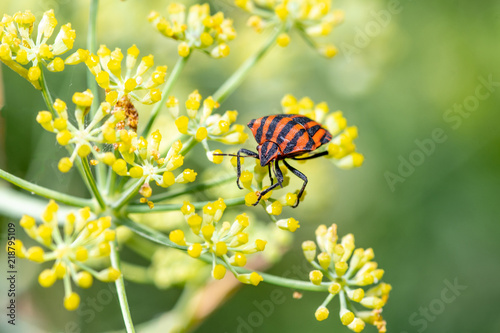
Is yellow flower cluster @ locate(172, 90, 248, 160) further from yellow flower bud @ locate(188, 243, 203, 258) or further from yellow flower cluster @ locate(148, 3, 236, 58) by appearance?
yellow flower bud @ locate(188, 243, 203, 258)

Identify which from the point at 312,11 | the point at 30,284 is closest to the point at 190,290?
the point at 30,284

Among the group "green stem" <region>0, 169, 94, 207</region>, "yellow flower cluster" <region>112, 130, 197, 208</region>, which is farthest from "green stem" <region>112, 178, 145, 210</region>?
"green stem" <region>0, 169, 94, 207</region>

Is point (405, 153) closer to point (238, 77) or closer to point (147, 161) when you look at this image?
point (238, 77)

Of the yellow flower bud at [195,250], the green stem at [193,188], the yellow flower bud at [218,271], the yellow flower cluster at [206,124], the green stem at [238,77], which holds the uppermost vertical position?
the green stem at [238,77]

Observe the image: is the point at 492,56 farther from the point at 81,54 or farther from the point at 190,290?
the point at 81,54

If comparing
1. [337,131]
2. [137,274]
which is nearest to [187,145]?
[337,131]

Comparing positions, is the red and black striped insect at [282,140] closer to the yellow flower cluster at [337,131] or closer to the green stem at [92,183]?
the yellow flower cluster at [337,131]

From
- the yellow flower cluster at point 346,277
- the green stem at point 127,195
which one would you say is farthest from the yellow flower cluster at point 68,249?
the yellow flower cluster at point 346,277
